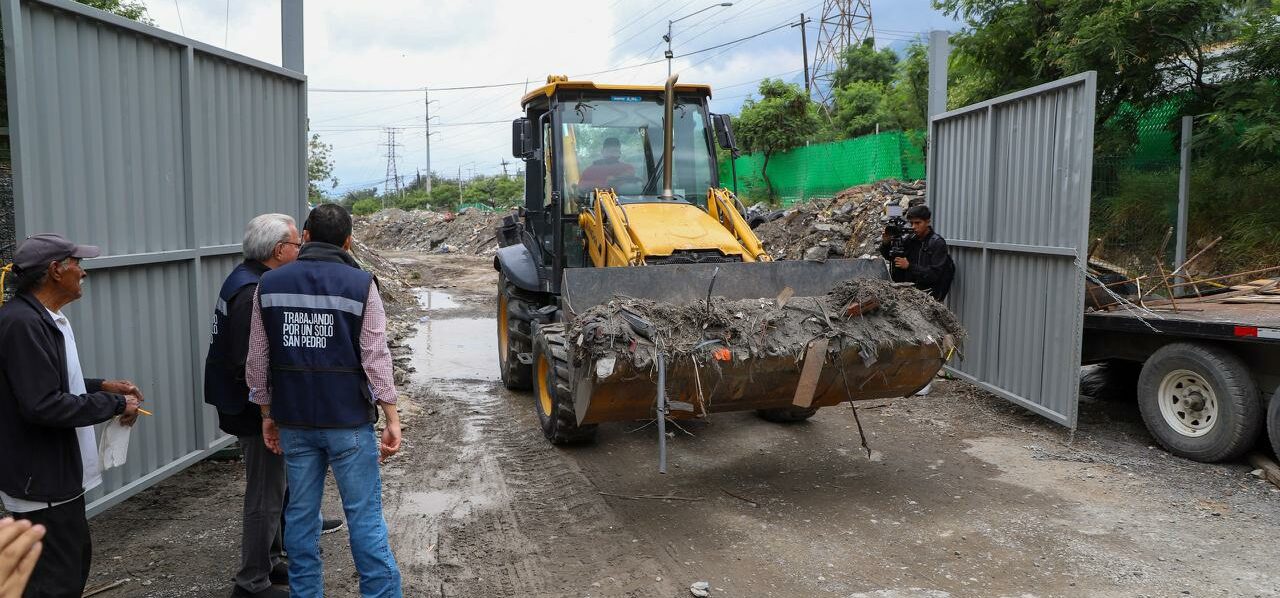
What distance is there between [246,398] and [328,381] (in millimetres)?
777

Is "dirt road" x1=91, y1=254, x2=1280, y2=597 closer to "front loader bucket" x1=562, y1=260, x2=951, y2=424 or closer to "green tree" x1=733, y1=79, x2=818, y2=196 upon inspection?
"front loader bucket" x1=562, y1=260, x2=951, y2=424

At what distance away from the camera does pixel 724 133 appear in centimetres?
730

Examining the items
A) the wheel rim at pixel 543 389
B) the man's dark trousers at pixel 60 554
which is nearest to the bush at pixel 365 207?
the wheel rim at pixel 543 389

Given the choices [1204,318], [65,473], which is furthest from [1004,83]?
[65,473]

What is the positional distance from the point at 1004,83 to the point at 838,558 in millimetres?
8973

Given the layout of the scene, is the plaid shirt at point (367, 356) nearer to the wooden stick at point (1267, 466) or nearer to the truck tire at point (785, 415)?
the truck tire at point (785, 415)

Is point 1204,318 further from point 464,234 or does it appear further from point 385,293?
point 464,234

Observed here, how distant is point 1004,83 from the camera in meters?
11.3

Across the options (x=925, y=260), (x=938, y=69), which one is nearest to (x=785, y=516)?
(x=925, y=260)

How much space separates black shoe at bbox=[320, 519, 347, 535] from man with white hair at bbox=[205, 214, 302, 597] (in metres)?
0.85

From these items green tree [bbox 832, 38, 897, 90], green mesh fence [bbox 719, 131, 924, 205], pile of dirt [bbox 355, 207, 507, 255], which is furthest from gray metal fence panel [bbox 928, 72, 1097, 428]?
pile of dirt [bbox 355, 207, 507, 255]

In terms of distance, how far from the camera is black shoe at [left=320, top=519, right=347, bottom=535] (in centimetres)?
484

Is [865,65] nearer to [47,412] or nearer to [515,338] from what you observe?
[515,338]

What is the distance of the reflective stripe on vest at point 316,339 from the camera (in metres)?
3.36
